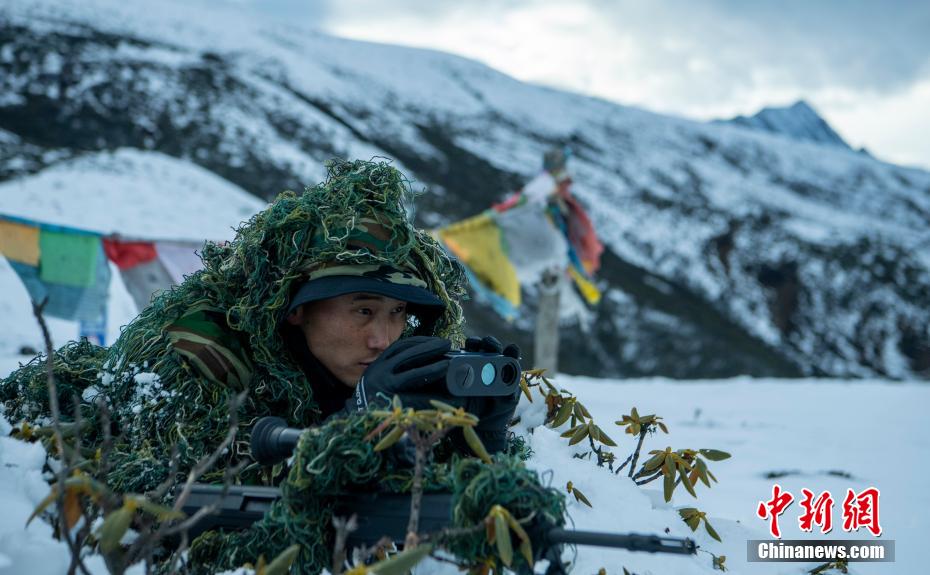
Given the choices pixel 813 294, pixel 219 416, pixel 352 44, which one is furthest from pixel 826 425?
pixel 352 44

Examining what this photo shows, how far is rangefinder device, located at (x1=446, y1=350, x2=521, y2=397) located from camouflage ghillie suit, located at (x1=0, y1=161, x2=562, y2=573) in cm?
47

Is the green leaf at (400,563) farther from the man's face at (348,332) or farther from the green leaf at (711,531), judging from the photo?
the green leaf at (711,531)

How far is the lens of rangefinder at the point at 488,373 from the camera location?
67.2 inches

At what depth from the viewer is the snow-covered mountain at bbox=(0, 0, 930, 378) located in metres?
15.7

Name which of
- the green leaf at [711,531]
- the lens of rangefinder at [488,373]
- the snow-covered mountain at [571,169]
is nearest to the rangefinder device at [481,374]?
the lens of rangefinder at [488,373]

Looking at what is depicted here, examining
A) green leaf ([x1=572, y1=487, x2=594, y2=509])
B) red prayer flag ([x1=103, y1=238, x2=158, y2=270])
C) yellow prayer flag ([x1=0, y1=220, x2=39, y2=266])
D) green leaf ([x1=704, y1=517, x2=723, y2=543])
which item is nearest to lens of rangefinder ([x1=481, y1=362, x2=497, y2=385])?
green leaf ([x1=572, y1=487, x2=594, y2=509])

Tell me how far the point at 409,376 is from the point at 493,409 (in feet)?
0.74

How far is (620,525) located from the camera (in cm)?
195

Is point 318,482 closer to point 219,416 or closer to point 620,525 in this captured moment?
point 219,416

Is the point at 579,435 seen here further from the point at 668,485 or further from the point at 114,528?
the point at 114,528

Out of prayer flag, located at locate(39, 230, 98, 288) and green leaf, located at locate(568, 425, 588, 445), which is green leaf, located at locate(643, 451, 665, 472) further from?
prayer flag, located at locate(39, 230, 98, 288)

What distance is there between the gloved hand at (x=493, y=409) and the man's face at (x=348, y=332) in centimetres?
43

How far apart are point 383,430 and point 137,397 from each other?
0.86 meters

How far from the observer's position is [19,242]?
5.87 metres
